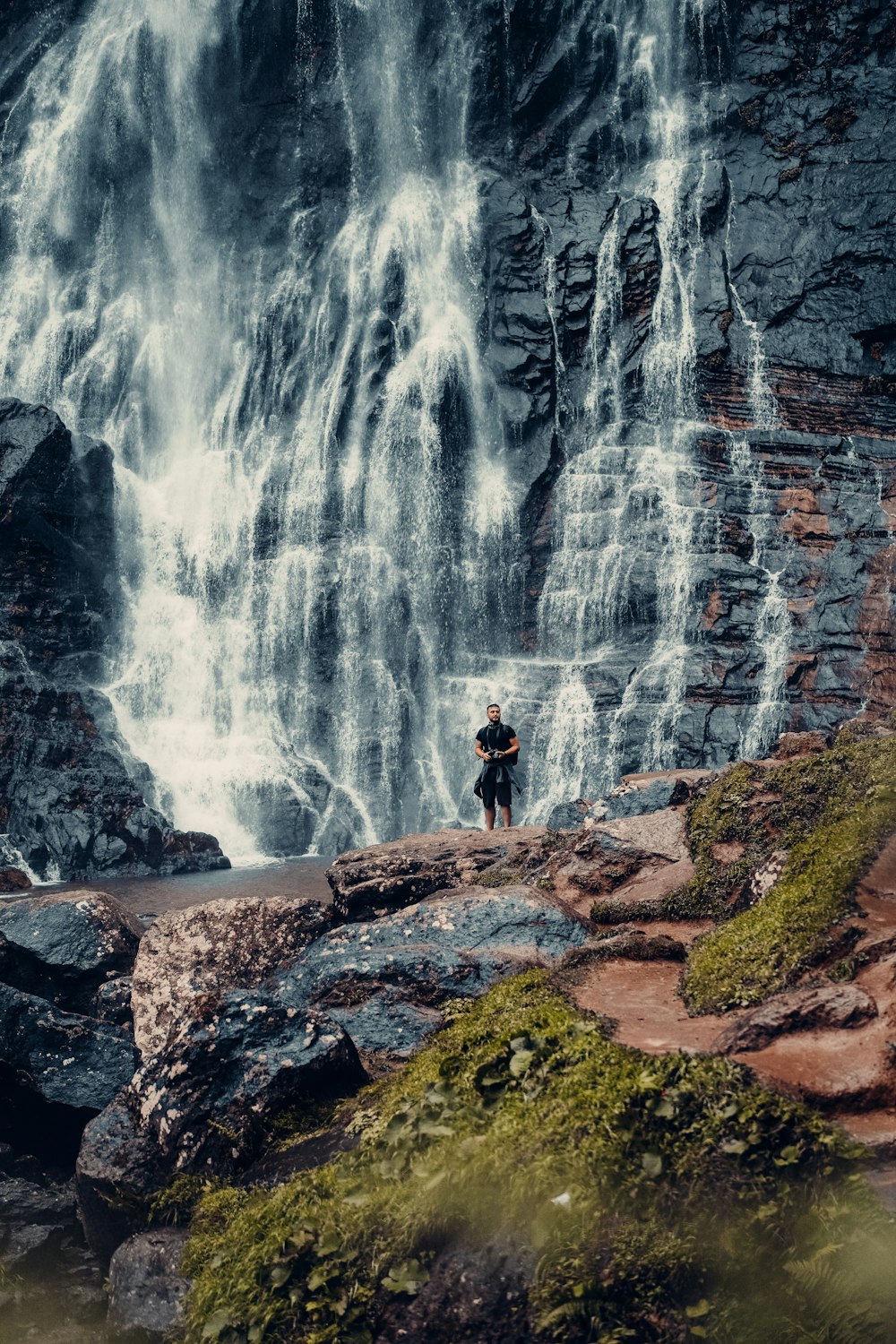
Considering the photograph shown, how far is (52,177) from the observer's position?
36.5m

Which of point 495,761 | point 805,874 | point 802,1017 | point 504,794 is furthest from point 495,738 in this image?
point 802,1017

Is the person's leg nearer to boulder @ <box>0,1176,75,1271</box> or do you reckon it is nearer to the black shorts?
the black shorts

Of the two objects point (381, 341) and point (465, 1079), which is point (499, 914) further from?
point (381, 341)

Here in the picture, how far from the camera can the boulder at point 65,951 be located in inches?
404

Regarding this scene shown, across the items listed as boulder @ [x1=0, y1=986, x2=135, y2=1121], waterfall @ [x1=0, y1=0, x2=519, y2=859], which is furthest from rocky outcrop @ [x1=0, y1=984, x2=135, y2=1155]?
waterfall @ [x1=0, y1=0, x2=519, y2=859]

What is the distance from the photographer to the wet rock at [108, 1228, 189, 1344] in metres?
5.90

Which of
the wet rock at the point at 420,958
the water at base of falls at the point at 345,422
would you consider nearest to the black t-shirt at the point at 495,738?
the wet rock at the point at 420,958

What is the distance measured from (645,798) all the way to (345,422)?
68.4ft

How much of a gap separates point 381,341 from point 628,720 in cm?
1334

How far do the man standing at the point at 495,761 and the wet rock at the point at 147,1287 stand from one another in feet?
27.5

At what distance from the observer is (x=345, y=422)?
30922 millimetres

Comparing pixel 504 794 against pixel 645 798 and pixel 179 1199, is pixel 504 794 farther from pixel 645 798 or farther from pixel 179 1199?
pixel 179 1199

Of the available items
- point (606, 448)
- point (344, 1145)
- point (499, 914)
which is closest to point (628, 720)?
point (606, 448)

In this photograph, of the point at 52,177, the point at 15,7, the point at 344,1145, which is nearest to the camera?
the point at 344,1145
